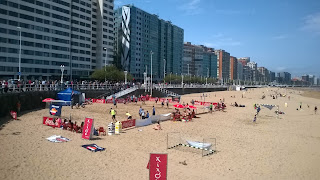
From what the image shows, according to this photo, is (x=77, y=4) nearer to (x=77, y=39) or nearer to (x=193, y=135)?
(x=77, y=39)

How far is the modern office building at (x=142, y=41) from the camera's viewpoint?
109625 mm

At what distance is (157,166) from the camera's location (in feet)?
20.4

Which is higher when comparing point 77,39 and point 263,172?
point 77,39

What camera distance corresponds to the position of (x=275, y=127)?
26.0 m

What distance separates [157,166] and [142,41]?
378ft

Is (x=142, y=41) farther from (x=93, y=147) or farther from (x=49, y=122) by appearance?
(x=93, y=147)

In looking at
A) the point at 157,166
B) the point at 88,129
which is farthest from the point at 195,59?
the point at 157,166

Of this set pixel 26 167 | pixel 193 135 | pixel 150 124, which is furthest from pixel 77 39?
pixel 26 167

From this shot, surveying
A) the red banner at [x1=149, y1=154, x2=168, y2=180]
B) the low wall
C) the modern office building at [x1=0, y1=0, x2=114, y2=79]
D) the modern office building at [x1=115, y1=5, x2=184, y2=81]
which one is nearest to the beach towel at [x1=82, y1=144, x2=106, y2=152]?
the red banner at [x1=149, y1=154, x2=168, y2=180]

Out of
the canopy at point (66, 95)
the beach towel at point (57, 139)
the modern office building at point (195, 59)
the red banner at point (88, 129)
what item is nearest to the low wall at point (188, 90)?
the canopy at point (66, 95)

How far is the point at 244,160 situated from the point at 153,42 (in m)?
116

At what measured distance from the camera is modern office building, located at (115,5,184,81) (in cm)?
10962

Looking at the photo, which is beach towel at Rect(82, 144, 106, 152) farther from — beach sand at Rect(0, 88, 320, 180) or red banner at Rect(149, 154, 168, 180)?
red banner at Rect(149, 154, 168, 180)

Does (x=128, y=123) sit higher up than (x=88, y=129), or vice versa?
(x=88, y=129)
